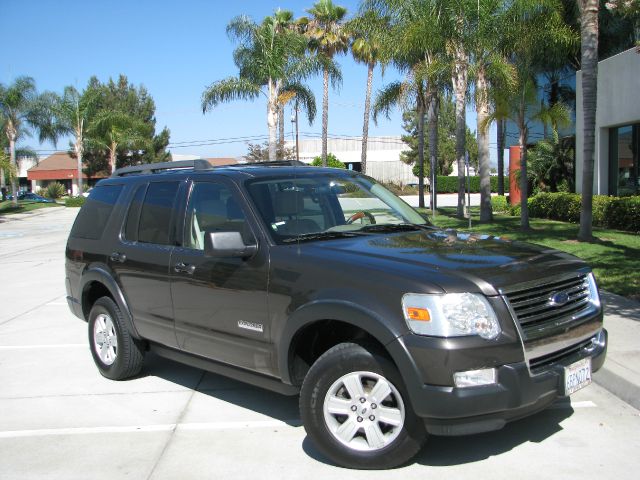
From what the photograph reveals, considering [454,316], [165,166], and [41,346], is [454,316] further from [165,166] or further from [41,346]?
[41,346]

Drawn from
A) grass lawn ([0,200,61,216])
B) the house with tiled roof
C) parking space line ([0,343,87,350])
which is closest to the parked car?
parking space line ([0,343,87,350])

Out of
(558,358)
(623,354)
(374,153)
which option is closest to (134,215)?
(558,358)

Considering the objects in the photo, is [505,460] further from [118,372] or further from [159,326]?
[118,372]

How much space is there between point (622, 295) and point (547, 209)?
43.0 ft

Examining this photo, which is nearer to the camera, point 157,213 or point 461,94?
point 157,213

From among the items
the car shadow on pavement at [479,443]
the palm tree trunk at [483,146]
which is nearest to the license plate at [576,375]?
the car shadow on pavement at [479,443]

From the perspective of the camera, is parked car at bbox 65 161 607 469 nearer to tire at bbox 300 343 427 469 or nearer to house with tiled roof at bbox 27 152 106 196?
tire at bbox 300 343 427 469

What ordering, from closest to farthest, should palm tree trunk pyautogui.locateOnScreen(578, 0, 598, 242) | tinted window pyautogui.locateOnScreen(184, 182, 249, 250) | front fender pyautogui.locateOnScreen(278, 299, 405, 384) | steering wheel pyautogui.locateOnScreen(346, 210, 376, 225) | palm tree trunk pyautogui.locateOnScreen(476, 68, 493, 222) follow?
front fender pyautogui.locateOnScreen(278, 299, 405, 384) < tinted window pyautogui.locateOnScreen(184, 182, 249, 250) < steering wheel pyautogui.locateOnScreen(346, 210, 376, 225) < palm tree trunk pyautogui.locateOnScreen(578, 0, 598, 242) < palm tree trunk pyautogui.locateOnScreen(476, 68, 493, 222)

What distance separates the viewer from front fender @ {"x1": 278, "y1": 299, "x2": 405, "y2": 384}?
365 centimetres

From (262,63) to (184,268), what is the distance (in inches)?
1062

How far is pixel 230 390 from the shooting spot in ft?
18.9

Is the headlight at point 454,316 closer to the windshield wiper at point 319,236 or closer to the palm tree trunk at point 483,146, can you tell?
the windshield wiper at point 319,236

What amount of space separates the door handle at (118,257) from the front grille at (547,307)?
3.44 metres

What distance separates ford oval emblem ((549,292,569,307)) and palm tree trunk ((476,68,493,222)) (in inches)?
629
